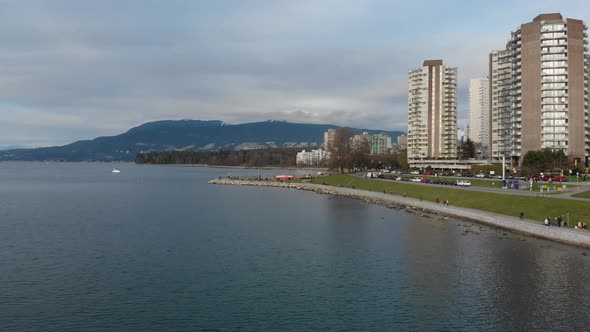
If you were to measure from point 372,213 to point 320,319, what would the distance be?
173 ft

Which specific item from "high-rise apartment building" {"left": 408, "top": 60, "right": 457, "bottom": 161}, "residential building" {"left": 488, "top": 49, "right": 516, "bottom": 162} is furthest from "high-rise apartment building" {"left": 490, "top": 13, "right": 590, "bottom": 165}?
"high-rise apartment building" {"left": 408, "top": 60, "right": 457, "bottom": 161}

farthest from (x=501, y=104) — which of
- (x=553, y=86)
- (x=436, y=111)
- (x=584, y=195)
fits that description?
(x=584, y=195)

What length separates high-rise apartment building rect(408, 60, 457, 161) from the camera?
609ft

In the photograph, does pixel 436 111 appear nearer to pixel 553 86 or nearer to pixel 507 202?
pixel 553 86

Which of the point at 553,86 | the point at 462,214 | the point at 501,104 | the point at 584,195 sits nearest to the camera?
the point at 584,195

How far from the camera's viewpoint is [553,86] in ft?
433

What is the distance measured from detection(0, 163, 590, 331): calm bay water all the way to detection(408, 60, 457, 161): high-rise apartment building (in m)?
128

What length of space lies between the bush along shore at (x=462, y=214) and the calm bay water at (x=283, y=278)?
1522 mm

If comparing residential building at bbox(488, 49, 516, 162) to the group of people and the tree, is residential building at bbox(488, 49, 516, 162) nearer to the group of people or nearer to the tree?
the tree

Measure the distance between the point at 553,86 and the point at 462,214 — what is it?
81175 mm

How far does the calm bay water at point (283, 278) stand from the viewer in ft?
92.3

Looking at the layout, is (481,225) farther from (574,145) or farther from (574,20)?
(574,20)

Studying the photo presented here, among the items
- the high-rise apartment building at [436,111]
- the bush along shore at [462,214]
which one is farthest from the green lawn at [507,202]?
the high-rise apartment building at [436,111]

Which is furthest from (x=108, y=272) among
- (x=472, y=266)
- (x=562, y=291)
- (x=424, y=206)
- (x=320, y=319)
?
(x=424, y=206)
